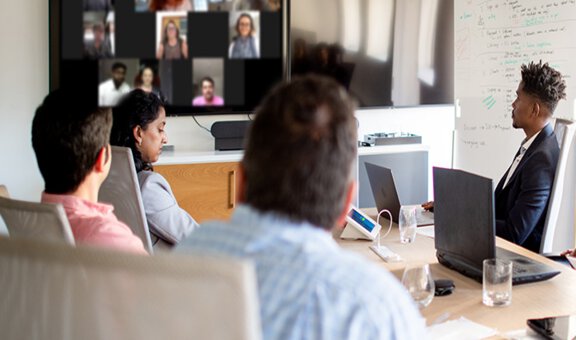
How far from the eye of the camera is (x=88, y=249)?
0.87 meters

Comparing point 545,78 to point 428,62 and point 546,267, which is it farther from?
point 428,62

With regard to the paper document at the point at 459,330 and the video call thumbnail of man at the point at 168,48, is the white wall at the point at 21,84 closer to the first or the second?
the paper document at the point at 459,330

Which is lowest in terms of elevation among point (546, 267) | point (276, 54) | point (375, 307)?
point (546, 267)

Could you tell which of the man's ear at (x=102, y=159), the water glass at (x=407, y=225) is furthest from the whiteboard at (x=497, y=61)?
the man's ear at (x=102, y=159)

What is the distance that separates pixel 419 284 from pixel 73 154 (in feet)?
2.99

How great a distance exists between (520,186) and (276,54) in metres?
2.22

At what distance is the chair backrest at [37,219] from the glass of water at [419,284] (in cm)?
86

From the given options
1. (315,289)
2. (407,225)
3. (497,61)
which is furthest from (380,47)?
(315,289)

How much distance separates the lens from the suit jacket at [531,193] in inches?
111

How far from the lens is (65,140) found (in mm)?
1729

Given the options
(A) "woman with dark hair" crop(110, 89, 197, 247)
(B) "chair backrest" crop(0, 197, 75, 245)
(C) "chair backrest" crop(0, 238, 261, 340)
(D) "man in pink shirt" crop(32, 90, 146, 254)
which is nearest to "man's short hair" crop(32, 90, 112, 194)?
(D) "man in pink shirt" crop(32, 90, 146, 254)

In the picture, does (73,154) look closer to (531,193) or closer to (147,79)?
(147,79)

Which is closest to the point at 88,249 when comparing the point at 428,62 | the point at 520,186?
the point at 520,186

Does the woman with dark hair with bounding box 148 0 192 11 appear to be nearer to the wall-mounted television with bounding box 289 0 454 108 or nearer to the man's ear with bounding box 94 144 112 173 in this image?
the man's ear with bounding box 94 144 112 173
